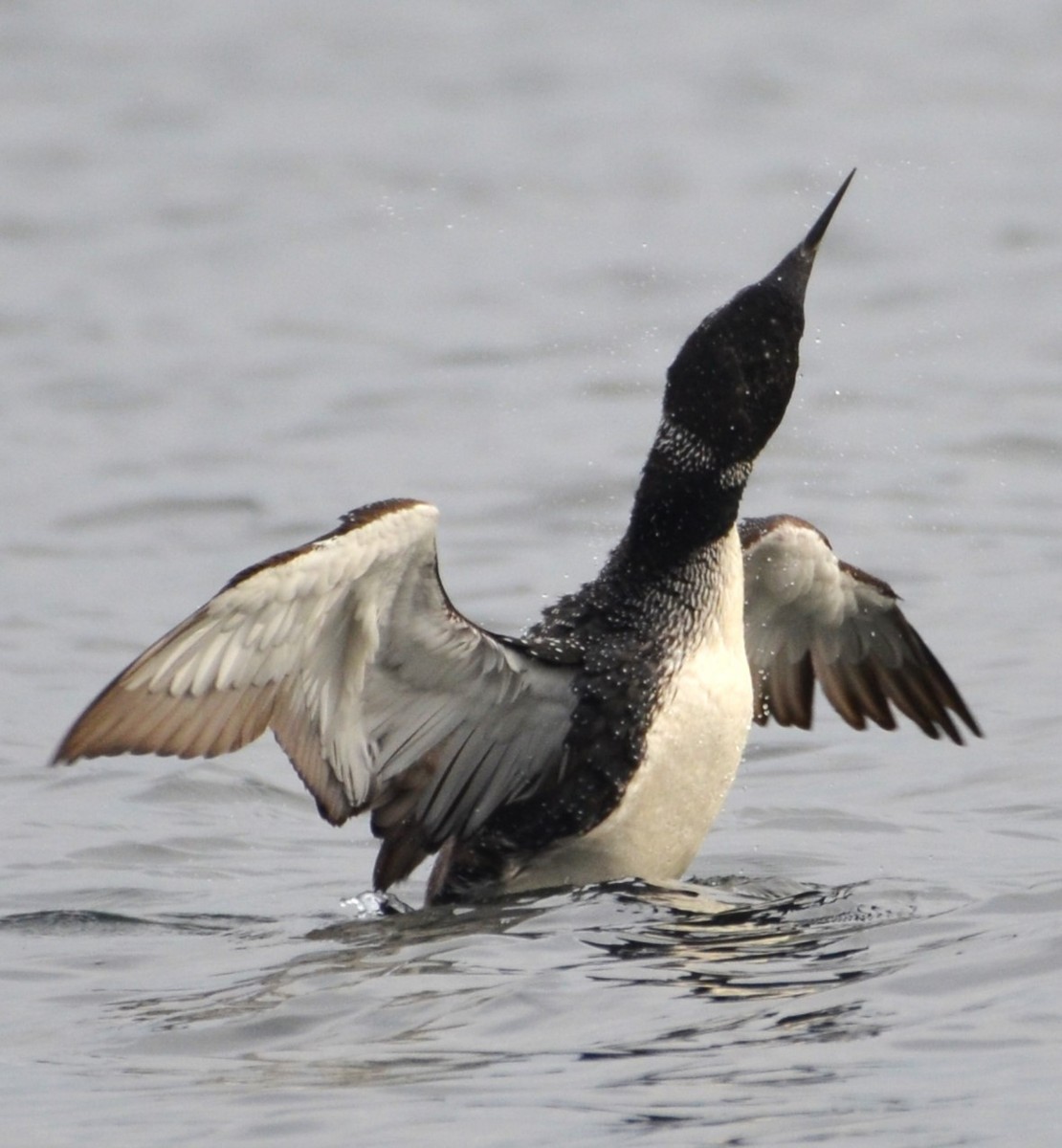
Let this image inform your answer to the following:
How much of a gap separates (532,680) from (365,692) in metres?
0.46

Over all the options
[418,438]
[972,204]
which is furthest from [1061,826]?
[972,204]

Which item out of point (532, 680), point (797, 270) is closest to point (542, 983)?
point (532, 680)

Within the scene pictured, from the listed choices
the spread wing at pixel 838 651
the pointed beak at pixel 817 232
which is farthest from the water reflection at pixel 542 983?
the pointed beak at pixel 817 232

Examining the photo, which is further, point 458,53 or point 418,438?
point 458,53

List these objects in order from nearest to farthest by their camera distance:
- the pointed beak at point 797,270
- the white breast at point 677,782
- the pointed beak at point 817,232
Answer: the white breast at point 677,782
the pointed beak at point 797,270
the pointed beak at point 817,232

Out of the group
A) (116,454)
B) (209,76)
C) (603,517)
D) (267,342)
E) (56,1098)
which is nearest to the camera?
(56,1098)

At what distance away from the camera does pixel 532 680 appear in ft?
21.4

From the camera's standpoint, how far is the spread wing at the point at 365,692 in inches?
229

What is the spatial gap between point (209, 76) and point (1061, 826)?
13.7 meters

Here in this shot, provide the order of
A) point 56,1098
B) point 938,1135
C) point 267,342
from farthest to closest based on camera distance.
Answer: point 267,342 → point 56,1098 → point 938,1135

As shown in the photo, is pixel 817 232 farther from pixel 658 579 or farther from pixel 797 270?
pixel 658 579

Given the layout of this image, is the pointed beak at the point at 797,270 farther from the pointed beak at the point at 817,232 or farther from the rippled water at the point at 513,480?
the rippled water at the point at 513,480

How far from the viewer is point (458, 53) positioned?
66.6 ft

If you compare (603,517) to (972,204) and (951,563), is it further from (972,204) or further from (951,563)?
(972,204)
